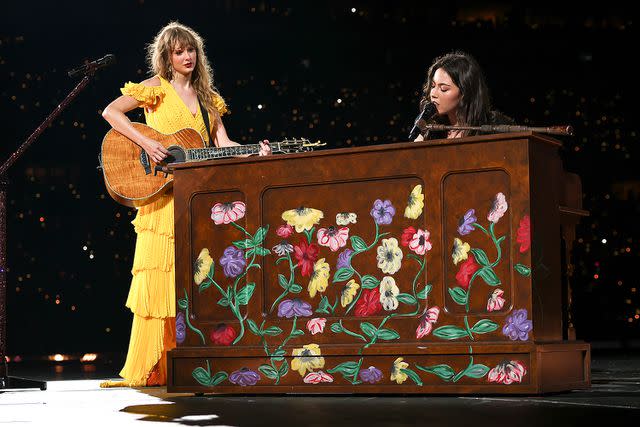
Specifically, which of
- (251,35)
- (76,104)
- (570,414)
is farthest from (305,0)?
(570,414)

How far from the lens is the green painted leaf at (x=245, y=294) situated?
3.38m

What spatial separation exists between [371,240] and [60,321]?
3.71 meters

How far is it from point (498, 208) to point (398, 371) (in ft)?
1.85

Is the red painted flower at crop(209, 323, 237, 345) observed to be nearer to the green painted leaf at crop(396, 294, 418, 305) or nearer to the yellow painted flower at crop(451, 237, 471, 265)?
the green painted leaf at crop(396, 294, 418, 305)

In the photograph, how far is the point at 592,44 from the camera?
6.52m

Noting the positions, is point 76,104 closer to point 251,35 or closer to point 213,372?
point 251,35

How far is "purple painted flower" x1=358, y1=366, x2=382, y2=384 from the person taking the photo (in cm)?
312

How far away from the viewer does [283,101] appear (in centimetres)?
633

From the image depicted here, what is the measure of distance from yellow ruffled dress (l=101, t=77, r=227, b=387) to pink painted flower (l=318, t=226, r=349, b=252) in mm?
918

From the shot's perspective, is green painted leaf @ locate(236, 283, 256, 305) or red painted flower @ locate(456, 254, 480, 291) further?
green painted leaf @ locate(236, 283, 256, 305)

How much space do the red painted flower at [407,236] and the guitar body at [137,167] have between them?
108 cm

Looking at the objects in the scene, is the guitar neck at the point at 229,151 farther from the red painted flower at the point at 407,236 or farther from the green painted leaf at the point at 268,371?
the green painted leaf at the point at 268,371

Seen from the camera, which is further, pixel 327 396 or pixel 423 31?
pixel 423 31

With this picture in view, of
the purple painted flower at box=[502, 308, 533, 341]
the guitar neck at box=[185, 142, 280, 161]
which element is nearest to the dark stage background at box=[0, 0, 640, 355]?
the guitar neck at box=[185, 142, 280, 161]
